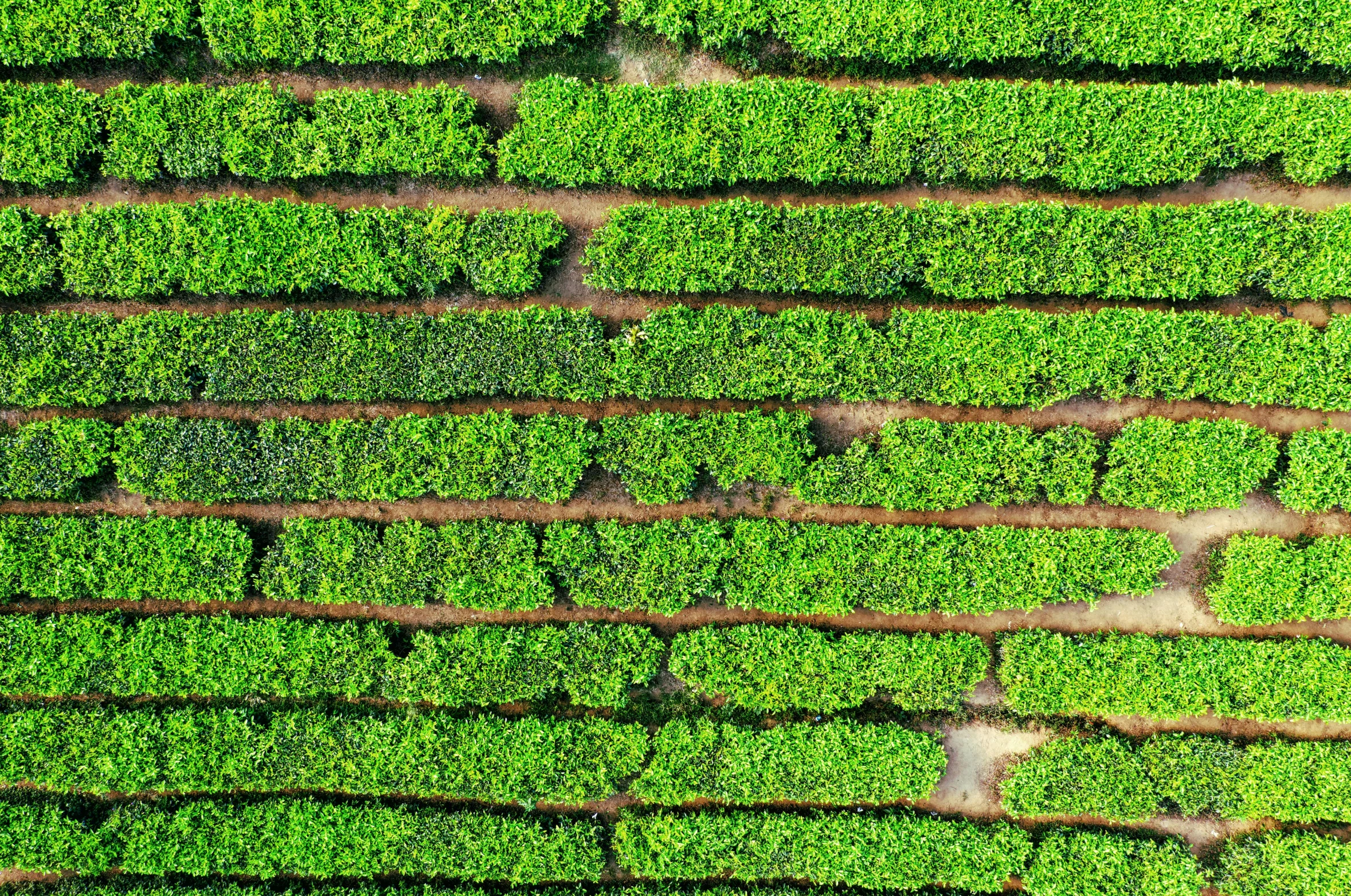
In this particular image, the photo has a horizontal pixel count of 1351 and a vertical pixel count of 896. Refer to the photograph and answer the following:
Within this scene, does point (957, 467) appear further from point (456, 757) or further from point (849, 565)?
point (456, 757)

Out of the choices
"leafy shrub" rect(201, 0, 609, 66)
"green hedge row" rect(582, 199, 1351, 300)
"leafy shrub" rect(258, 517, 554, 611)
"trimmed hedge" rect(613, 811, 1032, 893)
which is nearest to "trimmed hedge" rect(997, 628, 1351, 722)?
"trimmed hedge" rect(613, 811, 1032, 893)

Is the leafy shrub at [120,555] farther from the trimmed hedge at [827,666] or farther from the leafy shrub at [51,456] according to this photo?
the trimmed hedge at [827,666]

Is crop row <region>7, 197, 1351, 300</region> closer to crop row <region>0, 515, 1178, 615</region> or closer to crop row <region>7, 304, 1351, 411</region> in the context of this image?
crop row <region>7, 304, 1351, 411</region>

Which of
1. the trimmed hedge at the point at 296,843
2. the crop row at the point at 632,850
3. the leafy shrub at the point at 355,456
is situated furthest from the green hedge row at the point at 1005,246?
the trimmed hedge at the point at 296,843

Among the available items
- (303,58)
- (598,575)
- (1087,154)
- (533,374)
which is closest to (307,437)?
→ (533,374)

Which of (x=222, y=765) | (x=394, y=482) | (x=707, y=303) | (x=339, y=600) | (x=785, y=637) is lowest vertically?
(x=222, y=765)

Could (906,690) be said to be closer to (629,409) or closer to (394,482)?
(629,409)
